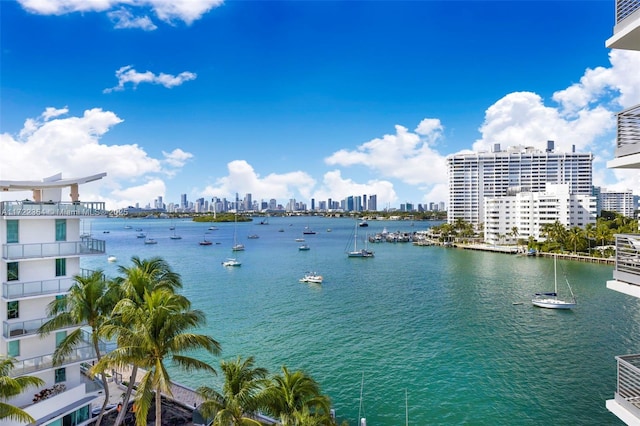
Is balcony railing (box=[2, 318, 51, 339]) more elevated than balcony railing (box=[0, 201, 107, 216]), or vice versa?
balcony railing (box=[0, 201, 107, 216])

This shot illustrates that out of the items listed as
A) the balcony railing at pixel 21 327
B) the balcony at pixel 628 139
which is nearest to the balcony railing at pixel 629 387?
the balcony at pixel 628 139

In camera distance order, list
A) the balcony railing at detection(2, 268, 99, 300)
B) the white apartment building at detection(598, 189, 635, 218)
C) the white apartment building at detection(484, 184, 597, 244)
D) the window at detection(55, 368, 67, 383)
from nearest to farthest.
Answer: the balcony railing at detection(2, 268, 99, 300) < the window at detection(55, 368, 67, 383) < the white apartment building at detection(484, 184, 597, 244) < the white apartment building at detection(598, 189, 635, 218)

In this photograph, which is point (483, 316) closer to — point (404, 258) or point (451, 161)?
point (404, 258)

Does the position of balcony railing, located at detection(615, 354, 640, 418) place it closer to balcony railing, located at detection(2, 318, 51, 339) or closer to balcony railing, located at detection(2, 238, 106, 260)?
balcony railing, located at detection(2, 238, 106, 260)

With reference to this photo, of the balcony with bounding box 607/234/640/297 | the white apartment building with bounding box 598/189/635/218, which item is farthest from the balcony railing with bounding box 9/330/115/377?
the white apartment building with bounding box 598/189/635/218

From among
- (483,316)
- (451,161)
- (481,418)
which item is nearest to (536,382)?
(481,418)

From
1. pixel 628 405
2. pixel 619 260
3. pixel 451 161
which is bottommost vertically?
pixel 628 405

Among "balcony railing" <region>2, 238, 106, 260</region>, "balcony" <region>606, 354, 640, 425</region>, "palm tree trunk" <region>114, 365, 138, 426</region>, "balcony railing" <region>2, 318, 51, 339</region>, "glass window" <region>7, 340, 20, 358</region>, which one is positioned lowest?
"palm tree trunk" <region>114, 365, 138, 426</region>
